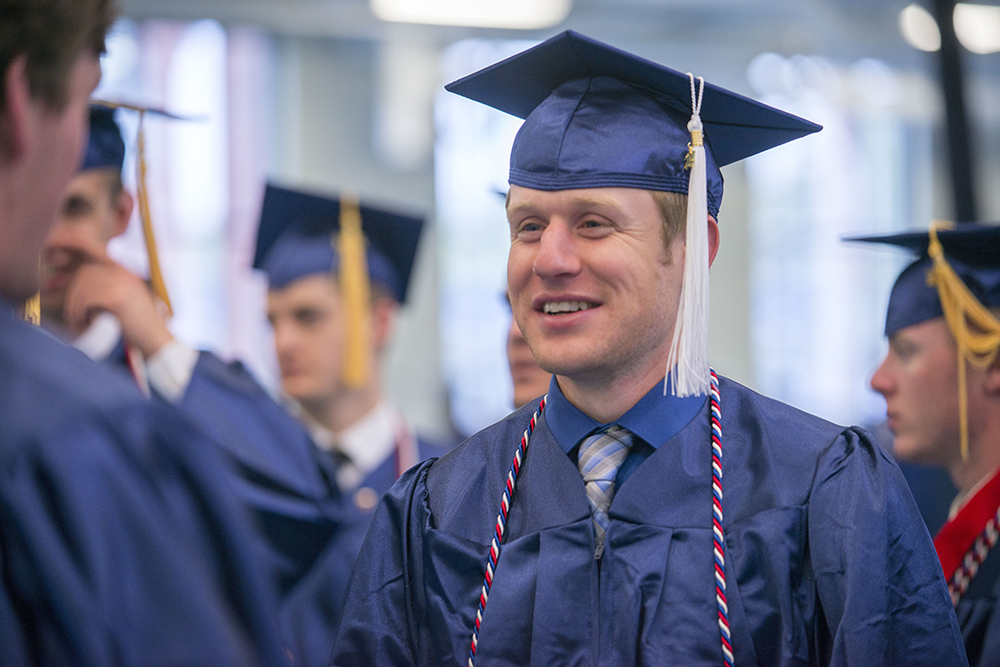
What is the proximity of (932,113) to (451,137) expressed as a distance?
14.1ft

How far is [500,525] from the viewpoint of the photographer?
59.2 inches

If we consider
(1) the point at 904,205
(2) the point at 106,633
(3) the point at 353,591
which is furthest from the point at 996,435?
(1) the point at 904,205

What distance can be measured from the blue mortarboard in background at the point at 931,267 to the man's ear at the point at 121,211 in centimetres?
202

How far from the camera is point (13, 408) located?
82cm

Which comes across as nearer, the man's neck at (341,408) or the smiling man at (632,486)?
the smiling man at (632,486)

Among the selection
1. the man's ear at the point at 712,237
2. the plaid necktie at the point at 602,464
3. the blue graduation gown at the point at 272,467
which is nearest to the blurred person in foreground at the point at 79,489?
the plaid necktie at the point at 602,464

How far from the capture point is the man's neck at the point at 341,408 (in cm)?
380

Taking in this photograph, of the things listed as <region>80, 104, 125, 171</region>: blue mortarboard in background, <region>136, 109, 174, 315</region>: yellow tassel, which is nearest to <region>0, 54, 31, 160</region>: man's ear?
<region>136, 109, 174, 315</region>: yellow tassel

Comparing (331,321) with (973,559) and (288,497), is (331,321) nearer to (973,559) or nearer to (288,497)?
(288,497)

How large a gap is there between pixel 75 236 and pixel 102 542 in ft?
6.76

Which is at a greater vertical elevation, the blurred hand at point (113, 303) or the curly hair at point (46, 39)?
the curly hair at point (46, 39)

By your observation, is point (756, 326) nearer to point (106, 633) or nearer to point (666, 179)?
point (666, 179)

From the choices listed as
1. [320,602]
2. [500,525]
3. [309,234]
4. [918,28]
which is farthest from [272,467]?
[918,28]

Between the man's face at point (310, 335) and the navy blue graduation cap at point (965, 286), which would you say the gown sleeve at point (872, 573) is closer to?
the navy blue graduation cap at point (965, 286)
